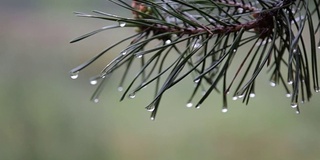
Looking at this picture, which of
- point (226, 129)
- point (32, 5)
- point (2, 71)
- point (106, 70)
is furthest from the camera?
point (32, 5)

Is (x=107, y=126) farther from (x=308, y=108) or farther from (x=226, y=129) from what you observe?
(x=308, y=108)

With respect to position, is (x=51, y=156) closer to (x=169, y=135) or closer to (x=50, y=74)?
(x=169, y=135)

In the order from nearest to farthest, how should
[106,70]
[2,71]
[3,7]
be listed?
1. [106,70]
2. [2,71]
3. [3,7]

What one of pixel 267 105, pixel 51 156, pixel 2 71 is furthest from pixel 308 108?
pixel 2 71

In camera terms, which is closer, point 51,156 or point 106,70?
point 106,70

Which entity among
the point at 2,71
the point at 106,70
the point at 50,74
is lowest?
the point at 50,74

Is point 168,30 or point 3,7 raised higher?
point 168,30

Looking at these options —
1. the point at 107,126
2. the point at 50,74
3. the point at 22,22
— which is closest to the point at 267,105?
the point at 107,126
